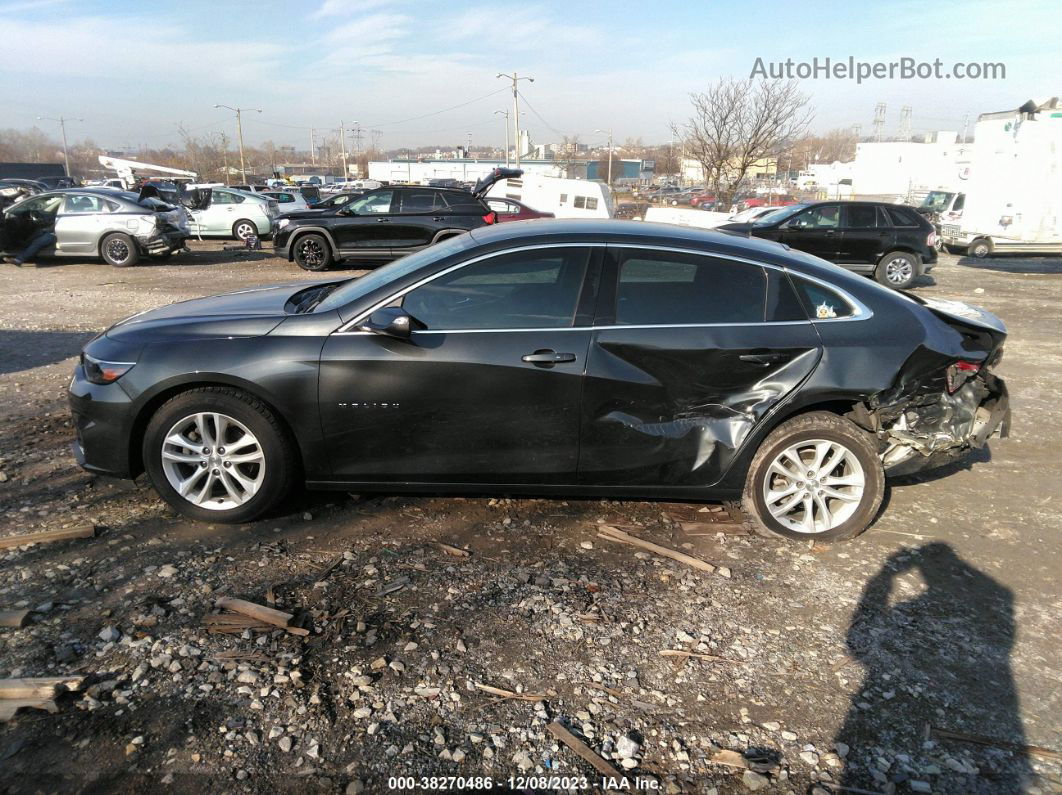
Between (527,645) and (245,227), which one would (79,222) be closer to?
(245,227)

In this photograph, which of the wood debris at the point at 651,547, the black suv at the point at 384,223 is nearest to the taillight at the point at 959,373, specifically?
the wood debris at the point at 651,547

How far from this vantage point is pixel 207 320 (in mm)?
4051

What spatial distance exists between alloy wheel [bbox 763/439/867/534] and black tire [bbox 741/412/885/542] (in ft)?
0.06

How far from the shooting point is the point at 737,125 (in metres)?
28.0

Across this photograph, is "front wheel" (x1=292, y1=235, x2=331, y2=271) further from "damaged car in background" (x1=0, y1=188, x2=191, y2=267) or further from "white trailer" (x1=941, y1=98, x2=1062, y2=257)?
"white trailer" (x1=941, y1=98, x2=1062, y2=257)

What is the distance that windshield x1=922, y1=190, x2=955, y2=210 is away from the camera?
2480 cm

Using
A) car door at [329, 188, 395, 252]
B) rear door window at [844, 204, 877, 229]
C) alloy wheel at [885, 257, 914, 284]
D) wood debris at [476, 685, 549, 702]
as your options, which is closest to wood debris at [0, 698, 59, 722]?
wood debris at [476, 685, 549, 702]

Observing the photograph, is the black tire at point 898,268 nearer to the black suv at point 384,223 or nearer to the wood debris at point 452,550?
the black suv at point 384,223

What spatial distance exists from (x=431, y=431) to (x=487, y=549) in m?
0.68

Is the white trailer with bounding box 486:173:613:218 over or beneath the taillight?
over

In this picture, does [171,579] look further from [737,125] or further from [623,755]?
[737,125]

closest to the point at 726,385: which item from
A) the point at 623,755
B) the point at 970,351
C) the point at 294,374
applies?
the point at 970,351

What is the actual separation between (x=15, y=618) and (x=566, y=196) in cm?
2041

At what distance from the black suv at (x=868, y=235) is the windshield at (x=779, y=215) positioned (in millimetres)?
28
